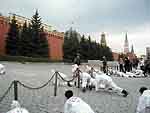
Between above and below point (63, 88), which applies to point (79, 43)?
above

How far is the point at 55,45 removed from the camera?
182 feet

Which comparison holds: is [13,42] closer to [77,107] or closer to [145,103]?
[145,103]

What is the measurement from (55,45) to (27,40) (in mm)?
12103

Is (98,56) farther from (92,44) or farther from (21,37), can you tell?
(21,37)

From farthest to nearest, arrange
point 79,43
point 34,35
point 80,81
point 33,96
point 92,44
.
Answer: point 92,44 < point 79,43 < point 34,35 < point 80,81 < point 33,96

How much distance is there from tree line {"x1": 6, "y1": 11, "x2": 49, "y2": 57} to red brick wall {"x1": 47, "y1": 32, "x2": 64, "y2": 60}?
4.92 metres

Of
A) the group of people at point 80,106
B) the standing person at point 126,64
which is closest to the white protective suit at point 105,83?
the group of people at point 80,106

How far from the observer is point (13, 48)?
43.3 m

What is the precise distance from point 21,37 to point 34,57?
364cm

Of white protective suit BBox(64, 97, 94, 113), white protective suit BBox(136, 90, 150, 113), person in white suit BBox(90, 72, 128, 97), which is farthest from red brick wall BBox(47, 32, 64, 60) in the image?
white protective suit BBox(64, 97, 94, 113)

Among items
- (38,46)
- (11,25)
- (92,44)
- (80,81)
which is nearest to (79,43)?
(92,44)

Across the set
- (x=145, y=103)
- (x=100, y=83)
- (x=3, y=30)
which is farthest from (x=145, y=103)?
(x=3, y=30)

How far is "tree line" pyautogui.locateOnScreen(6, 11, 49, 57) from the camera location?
4312cm

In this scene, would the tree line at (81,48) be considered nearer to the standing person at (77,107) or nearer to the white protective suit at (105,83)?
the white protective suit at (105,83)
